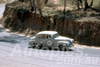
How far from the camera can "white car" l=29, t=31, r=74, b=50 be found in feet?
75.5

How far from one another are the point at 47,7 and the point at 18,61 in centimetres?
1936

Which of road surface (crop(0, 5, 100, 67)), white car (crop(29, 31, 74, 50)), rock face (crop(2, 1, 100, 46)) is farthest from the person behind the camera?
rock face (crop(2, 1, 100, 46))

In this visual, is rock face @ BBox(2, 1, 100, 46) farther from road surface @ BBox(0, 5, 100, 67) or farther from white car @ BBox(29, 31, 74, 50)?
white car @ BBox(29, 31, 74, 50)

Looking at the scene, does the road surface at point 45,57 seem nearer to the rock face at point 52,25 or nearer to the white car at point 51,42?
the white car at point 51,42

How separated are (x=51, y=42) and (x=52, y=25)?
7906mm

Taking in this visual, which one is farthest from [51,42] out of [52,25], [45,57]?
[52,25]

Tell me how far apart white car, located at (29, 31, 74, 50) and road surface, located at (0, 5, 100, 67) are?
0.79 metres

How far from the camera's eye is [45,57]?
813 inches

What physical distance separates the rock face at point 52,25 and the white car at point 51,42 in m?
4.09

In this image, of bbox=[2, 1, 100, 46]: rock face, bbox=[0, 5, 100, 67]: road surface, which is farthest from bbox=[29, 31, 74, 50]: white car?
bbox=[2, 1, 100, 46]: rock face

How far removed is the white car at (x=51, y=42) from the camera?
23000 mm

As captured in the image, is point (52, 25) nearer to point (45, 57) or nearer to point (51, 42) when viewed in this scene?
point (51, 42)

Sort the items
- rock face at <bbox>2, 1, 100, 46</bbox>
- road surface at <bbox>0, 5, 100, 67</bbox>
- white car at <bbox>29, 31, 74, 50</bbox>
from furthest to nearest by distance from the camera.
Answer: rock face at <bbox>2, 1, 100, 46</bbox> → white car at <bbox>29, 31, 74, 50</bbox> → road surface at <bbox>0, 5, 100, 67</bbox>

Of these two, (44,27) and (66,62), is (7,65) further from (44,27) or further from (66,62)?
(44,27)
